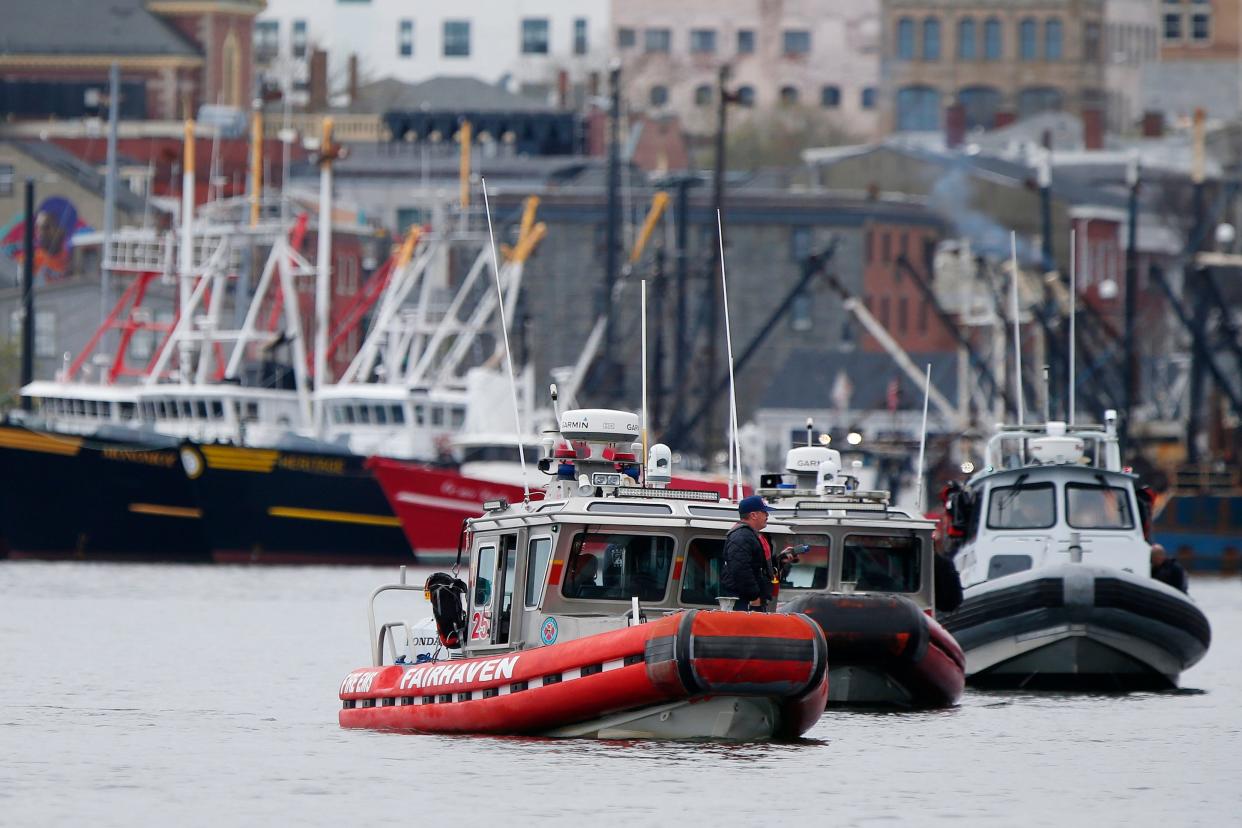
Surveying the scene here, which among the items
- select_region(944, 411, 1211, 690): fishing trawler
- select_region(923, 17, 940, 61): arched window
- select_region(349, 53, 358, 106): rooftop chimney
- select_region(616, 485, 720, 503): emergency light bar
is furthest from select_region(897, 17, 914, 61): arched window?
select_region(616, 485, 720, 503): emergency light bar

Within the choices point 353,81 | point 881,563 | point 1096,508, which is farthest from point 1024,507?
point 353,81

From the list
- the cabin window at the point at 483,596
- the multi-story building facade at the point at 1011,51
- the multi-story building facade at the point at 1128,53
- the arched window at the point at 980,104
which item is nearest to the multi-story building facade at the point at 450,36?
the multi-story building facade at the point at 1011,51

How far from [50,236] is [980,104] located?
6297 cm

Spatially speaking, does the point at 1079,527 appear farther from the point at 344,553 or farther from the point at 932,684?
the point at 344,553

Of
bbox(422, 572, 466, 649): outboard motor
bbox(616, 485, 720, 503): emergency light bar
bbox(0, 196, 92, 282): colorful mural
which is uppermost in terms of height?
bbox(0, 196, 92, 282): colorful mural

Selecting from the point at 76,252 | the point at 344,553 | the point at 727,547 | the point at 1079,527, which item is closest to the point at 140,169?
the point at 76,252

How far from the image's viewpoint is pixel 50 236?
116 m

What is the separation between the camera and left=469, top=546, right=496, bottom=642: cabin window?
98.9 ft

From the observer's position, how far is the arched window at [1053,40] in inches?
6629

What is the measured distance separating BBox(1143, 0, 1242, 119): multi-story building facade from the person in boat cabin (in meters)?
135

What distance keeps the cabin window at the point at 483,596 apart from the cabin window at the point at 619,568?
3.49 feet

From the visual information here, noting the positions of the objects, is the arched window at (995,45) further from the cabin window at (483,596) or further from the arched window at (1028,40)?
the cabin window at (483,596)

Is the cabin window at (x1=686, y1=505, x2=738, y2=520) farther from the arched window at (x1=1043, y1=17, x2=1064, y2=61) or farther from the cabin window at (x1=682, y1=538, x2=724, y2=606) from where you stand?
the arched window at (x1=1043, y1=17, x2=1064, y2=61)

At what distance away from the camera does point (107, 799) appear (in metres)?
26.6
